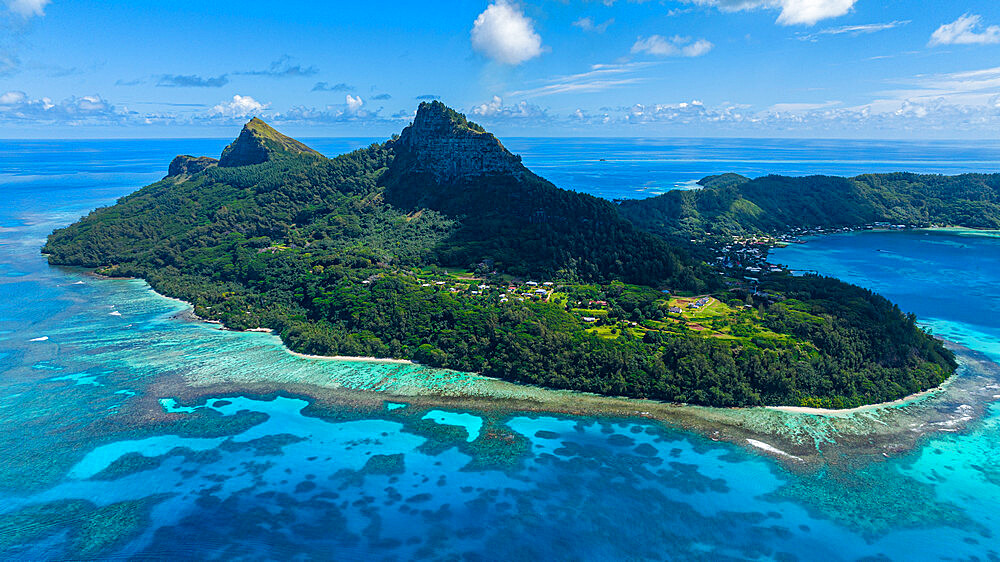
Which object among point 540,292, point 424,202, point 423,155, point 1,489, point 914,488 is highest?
point 423,155

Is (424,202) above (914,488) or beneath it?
above

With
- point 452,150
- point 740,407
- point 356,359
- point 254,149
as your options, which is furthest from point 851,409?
point 254,149

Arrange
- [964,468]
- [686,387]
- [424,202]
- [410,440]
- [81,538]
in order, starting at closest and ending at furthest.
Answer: [81,538] → [964,468] → [410,440] → [686,387] → [424,202]

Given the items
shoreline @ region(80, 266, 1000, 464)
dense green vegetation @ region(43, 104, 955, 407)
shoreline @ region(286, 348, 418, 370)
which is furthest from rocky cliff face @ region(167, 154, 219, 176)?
shoreline @ region(80, 266, 1000, 464)

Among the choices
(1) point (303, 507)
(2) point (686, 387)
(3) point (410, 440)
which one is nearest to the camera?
(1) point (303, 507)

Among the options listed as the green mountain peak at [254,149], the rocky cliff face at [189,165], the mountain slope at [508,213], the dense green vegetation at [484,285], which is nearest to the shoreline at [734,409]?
the dense green vegetation at [484,285]

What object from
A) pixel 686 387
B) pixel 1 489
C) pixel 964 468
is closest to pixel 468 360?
pixel 686 387

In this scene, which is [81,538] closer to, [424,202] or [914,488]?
[914,488]

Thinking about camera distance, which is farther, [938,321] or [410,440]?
[938,321]
